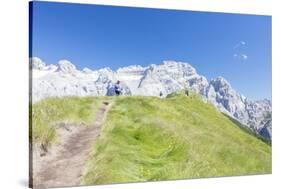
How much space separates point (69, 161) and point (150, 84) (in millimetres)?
1639

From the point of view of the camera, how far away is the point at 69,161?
29.3 feet

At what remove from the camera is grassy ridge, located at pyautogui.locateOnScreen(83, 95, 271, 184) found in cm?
921

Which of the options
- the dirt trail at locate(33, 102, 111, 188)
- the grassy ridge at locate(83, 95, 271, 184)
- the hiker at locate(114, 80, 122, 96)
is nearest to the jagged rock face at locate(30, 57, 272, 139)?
the hiker at locate(114, 80, 122, 96)

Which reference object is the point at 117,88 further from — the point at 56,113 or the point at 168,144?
the point at 168,144

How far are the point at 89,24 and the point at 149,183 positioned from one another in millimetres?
2360

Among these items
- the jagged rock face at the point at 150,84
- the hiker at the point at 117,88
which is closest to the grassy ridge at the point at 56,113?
the jagged rock face at the point at 150,84

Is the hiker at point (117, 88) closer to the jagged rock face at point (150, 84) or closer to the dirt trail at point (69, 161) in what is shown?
the jagged rock face at point (150, 84)

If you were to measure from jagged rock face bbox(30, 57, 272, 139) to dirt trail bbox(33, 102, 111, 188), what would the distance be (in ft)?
1.59

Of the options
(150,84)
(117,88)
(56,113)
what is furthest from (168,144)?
(56,113)

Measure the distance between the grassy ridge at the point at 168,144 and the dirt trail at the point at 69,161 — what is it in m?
0.11

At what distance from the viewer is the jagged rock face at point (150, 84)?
8.85m

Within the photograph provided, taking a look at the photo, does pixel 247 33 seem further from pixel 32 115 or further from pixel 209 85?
pixel 32 115

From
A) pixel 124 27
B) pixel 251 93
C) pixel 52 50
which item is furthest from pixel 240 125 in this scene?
pixel 52 50

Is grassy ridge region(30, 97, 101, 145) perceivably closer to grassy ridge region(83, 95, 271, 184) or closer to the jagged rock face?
the jagged rock face
